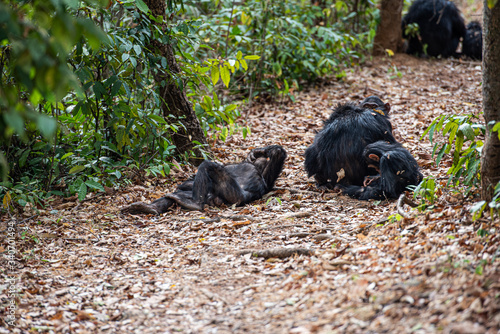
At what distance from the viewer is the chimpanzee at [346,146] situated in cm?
573

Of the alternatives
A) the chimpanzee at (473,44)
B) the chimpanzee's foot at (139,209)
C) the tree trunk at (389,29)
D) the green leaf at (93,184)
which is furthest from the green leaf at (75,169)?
the chimpanzee at (473,44)

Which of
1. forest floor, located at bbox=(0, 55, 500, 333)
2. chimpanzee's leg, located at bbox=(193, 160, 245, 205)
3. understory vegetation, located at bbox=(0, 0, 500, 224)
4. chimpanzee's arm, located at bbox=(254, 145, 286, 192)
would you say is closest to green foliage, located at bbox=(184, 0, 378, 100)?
understory vegetation, located at bbox=(0, 0, 500, 224)

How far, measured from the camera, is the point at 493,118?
140 inches

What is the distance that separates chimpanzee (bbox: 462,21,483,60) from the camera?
10.9m

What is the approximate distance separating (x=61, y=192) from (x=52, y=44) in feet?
12.5

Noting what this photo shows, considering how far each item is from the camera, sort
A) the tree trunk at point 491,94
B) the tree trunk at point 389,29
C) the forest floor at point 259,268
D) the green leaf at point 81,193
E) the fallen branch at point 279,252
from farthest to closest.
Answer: the tree trunk at point 389,29 → the green leaf at point 81,193 → the fallen branch at point 279,252 → the tree trunk at point 491,94 → the forest floor at point 259,268

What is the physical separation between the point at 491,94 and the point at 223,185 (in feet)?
9.98

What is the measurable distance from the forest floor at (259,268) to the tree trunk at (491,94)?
A: 354 mm

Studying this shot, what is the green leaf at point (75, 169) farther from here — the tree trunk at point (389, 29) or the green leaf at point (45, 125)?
the tree trunk at point (389, 29)

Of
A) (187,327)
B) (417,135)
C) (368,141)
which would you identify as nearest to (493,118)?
(368,141)

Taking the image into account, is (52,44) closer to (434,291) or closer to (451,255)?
(434,291)

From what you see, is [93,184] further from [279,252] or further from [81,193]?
[279,252]

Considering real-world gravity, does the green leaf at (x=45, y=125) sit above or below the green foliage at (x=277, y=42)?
below

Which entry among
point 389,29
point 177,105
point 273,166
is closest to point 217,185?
point 273,166
